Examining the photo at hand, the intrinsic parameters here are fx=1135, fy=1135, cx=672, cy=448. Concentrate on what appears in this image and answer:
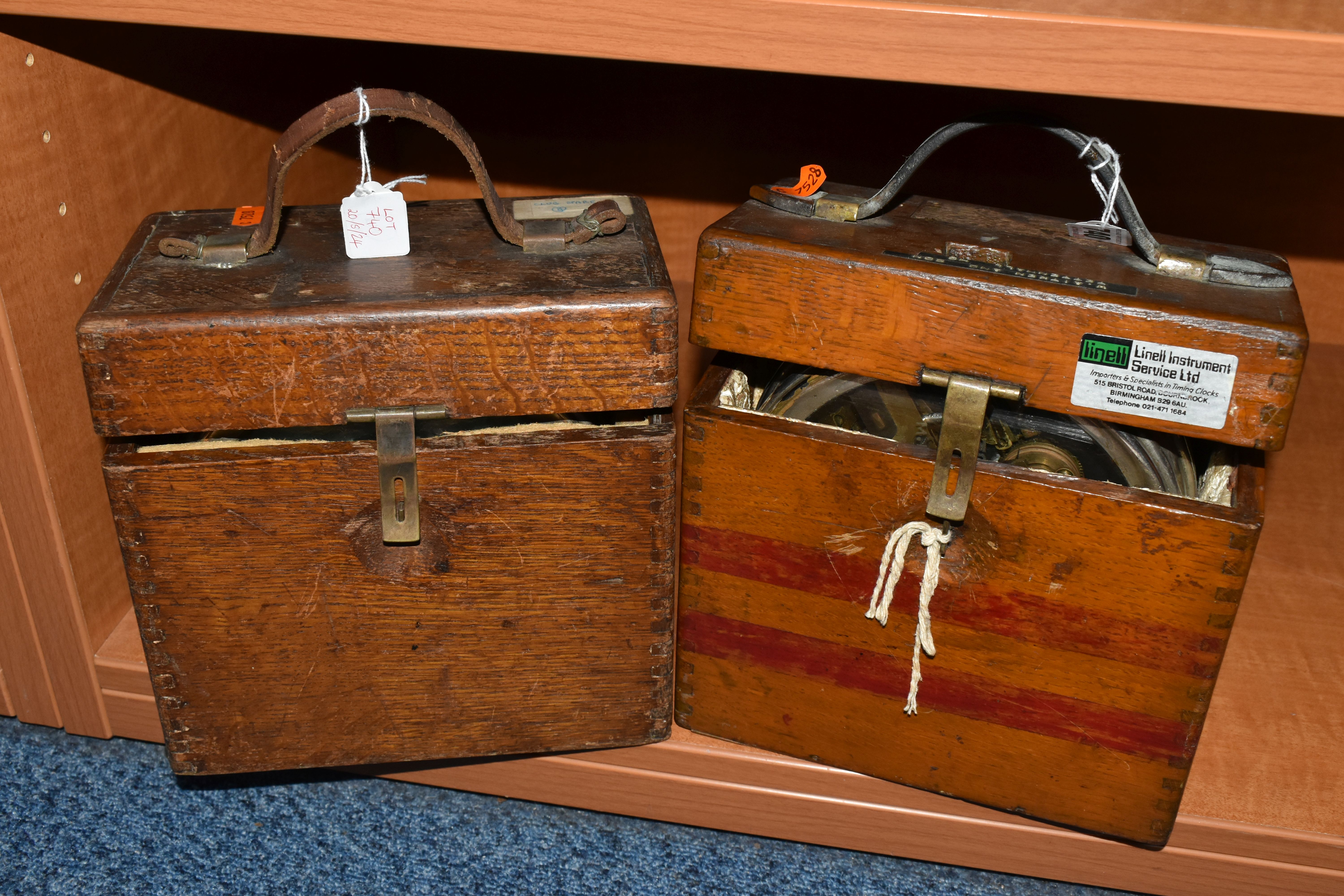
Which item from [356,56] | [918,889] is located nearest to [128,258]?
[356,56]

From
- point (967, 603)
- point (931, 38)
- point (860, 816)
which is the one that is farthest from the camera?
point (860, 816)

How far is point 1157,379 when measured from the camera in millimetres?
626

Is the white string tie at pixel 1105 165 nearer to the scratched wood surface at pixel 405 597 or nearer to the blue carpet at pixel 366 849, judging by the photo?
the scratched wood surface at pixel 405 597

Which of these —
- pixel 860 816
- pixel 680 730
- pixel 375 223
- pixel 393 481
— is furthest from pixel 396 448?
pixel 860 816

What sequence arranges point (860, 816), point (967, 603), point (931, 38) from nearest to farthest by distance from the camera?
point (931, 38)
point (967, 603)
point (860, 816)

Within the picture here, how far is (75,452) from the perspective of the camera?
2.77 ft

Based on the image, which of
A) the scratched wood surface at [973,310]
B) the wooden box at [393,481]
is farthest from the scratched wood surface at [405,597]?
the scratched wood surface at [973,310]

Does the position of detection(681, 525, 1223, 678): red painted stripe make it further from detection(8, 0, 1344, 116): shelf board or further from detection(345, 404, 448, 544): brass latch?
detection(8, 0, 1344, 116): shelf board

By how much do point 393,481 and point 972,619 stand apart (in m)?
0.36

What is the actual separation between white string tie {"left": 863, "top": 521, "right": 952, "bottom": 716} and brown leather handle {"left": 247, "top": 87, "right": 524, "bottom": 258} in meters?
0.32

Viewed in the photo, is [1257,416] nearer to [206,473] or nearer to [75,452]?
[206,473]

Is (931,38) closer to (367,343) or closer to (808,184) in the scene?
(808,184)

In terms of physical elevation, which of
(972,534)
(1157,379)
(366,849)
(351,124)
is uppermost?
(351,124)

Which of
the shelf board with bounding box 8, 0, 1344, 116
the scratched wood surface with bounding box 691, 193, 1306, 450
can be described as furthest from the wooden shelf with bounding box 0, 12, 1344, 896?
the scratched wood surface with bounding box 691, 193, 1306, 450
